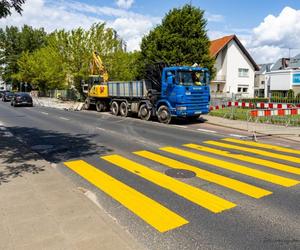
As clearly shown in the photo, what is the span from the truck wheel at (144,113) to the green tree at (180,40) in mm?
13597

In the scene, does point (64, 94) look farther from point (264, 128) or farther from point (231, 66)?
point (264, 128)

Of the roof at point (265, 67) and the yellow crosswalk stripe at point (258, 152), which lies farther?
the roof at point (265, 67)

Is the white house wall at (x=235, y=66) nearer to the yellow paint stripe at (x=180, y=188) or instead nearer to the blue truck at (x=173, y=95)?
the blue truck at (x=173, y=95)

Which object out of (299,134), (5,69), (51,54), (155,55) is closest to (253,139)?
(299,134)

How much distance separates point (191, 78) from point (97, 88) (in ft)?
35.0

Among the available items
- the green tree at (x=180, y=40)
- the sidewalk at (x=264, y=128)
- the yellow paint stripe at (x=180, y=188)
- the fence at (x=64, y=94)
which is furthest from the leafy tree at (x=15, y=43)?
the yellow paint stripe at (x=180, y=188)

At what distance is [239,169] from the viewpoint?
25.4ft

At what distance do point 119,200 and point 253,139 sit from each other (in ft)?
26.9

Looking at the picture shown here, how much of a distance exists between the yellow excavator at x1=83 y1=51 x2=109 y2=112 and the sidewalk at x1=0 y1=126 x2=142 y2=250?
62.1 ft

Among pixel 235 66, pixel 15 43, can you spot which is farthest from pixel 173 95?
pixel 15 43

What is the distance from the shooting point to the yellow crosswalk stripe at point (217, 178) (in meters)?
6.11

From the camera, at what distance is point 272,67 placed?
254ft

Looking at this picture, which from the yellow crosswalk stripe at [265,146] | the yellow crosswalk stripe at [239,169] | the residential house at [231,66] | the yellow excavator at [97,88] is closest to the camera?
the yellow crosswalk stripe at [239,169]

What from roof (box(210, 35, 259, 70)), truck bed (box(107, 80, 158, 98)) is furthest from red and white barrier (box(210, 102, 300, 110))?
roof (box(210, 35, 259, 70))
